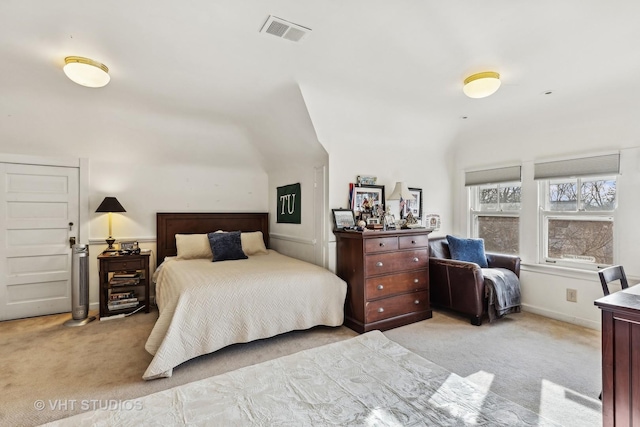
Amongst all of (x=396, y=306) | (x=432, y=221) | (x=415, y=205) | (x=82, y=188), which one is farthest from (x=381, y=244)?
(x=82, y=188)

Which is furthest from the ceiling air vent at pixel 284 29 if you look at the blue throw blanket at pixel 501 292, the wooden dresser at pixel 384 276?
the blue throw blanket at pixel 501 292

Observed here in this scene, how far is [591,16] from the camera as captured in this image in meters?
1.81

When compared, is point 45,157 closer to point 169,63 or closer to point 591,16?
point 169,63

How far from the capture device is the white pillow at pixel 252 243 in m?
4.34

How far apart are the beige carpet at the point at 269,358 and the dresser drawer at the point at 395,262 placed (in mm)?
623

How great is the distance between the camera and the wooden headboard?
4.18 m

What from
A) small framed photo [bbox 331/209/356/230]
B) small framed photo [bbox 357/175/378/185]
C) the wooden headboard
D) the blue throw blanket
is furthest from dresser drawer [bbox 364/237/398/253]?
the wooden headboard

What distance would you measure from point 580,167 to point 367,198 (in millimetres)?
2297

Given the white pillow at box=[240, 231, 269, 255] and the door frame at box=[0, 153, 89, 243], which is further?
the white pillow at box=[240, 231, 269, 255]

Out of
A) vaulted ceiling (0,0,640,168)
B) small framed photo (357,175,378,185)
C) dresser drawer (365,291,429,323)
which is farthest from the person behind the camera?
small framed photo (357,175,378,185)

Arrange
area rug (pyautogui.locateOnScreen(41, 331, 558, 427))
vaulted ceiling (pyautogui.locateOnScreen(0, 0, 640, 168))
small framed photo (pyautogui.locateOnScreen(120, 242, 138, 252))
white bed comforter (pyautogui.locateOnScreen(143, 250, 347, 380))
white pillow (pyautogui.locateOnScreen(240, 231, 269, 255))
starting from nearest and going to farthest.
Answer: area rug (pyautogui.locateOnScreen(41, 331, 558, 427)), vaulted ceiling (pyautogui.locateOnScreen(0, 0, 640, 168)), white bed comforter (pyautogui.locateOnScreen(143, 250, 347, 380)), small framed photo (pyautogui.locateOnScreen(120, 242, 138, 252)), white pillow (pyautogui.locateOnScreen(240, 231, 269, 255))

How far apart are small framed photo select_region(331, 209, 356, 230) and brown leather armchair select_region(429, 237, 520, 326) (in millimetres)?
1167

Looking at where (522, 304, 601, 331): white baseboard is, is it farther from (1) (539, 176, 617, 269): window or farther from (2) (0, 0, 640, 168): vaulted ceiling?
(2) (0, 0, 640, 168): vaulted ceiling

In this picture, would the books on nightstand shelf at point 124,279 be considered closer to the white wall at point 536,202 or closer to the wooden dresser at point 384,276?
the wooden dresser at point 384,276
